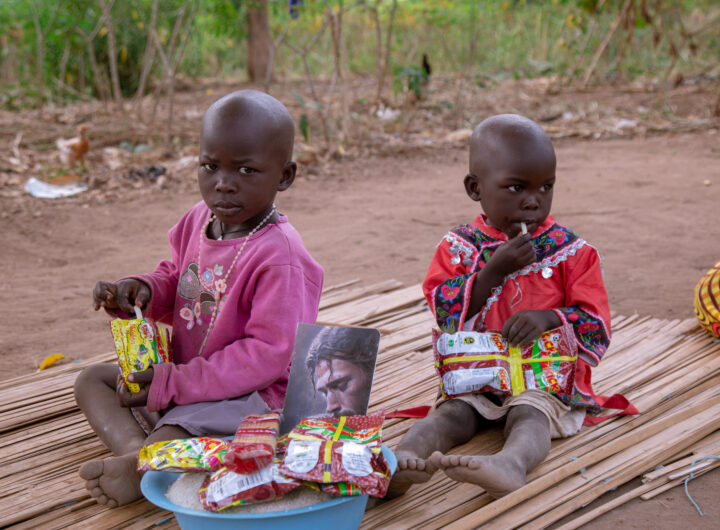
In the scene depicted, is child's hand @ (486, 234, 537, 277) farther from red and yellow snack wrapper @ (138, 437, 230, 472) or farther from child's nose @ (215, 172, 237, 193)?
red and yellow snack wrapper @ (138, 437, 230, 472)

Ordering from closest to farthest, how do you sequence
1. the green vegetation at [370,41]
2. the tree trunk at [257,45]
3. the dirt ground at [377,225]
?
the dirt ground at [377,225] → the green vegetation at [370,41] → the tree trunk at [257,45]

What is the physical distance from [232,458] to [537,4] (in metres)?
10.8

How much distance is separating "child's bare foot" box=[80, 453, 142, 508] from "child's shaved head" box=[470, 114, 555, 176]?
1162 millimetres

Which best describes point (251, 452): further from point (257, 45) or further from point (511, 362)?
point (257, 45)

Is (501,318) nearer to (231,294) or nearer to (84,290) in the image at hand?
(231,294)

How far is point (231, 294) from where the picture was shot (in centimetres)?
187

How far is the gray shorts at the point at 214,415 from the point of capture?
69.7 inches

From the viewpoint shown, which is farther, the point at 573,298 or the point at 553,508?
the point at 573,298

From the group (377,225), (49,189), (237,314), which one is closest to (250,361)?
(237,314)

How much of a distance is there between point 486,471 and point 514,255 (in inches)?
21.4

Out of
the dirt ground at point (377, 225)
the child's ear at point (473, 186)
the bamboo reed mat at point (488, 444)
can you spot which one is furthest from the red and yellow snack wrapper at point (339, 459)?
the dirt ground at point (377, 225)

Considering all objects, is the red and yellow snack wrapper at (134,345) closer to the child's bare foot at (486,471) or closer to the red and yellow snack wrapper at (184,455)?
the red and yellow snack wrapper at (184,455)

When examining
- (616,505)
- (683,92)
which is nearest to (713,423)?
(616,505)

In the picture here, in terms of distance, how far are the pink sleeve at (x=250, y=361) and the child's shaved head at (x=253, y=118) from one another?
33 cm
